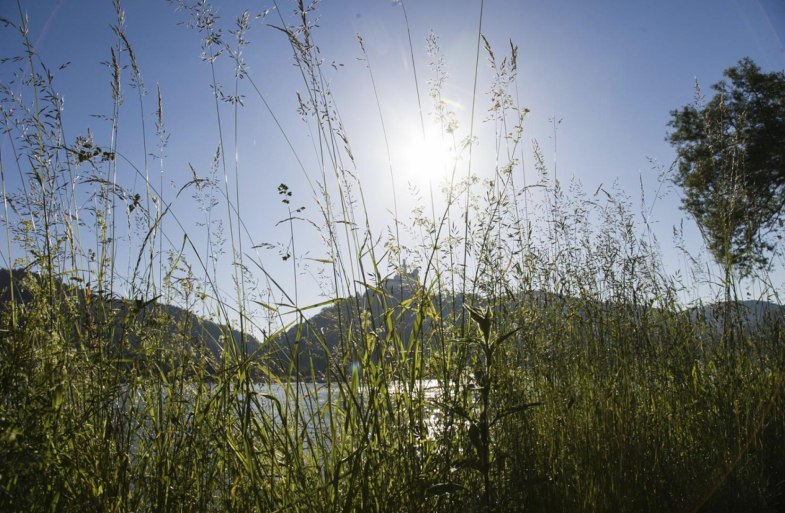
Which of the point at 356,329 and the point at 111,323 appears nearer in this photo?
the point at 111,323

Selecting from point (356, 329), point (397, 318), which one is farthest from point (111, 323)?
point (397, 318)

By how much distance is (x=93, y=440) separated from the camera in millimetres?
1520

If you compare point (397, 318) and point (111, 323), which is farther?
point (397, 318)

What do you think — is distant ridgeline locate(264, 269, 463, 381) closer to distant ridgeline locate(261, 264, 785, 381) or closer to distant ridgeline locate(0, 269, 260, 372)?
distant ridgeline locate(261, 264, 785, 381)

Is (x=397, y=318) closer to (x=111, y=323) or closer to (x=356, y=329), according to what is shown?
(x=356, y=329)

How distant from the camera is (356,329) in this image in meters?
1.96

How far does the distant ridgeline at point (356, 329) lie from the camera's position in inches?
64.8

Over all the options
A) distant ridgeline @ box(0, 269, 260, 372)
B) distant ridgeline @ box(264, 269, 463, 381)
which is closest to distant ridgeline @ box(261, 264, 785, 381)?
distant ridgeline @ box(264, 269, 463, 381)

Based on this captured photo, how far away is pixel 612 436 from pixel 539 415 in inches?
11.3

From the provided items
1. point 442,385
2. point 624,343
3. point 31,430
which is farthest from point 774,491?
point 31,430

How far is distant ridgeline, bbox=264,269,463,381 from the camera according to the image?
1646 millimetres

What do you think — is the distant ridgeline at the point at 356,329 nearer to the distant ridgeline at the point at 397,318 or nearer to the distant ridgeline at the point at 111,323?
the distant ridgeline at the point at 397,318

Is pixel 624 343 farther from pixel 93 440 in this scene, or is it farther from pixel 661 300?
pixel 93 440

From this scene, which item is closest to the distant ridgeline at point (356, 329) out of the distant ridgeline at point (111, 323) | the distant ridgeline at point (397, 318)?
the distant ridgeline at point (397, 318)
